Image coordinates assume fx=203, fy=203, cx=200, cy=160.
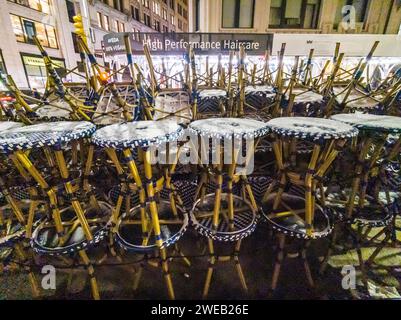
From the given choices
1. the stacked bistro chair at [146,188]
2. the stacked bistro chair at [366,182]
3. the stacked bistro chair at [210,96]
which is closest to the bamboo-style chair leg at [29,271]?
the stacked bistro chair at [146,188]

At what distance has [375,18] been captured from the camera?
11922 mm

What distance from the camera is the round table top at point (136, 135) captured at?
1.79m

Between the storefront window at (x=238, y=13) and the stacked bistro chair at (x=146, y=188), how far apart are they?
12181 millimetres

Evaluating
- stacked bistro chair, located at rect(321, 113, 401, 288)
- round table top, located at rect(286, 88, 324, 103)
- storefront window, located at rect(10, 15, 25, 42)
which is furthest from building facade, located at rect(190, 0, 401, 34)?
storefront window, located at rect(10, 15, 25, 42)

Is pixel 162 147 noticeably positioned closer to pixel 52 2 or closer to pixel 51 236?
pixel 51 236

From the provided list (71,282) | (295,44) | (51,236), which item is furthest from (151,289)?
(295,44)

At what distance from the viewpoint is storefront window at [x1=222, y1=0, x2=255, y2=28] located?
1160 centimetres

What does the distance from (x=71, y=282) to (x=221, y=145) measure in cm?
285

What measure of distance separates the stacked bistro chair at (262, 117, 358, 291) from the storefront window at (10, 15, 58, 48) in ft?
77.5

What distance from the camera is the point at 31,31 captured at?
18.8 meters

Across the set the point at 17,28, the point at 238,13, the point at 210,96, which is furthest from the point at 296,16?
the point at 17,28

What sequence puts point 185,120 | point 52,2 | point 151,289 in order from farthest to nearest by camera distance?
point 52,2 → point 185,120 → point 151,289

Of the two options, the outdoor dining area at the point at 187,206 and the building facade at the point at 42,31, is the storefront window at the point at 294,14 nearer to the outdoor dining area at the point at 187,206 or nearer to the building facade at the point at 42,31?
the building facade at the point at 42,31
